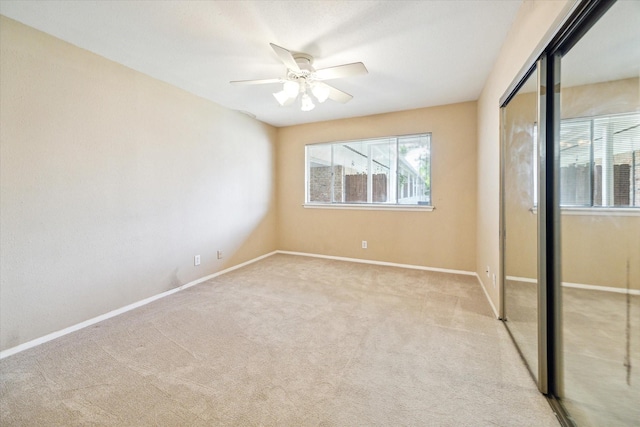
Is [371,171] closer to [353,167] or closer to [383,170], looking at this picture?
[383,170]

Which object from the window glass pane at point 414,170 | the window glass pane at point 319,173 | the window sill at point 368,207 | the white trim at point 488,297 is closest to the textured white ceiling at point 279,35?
the window glass pane at point 414,170

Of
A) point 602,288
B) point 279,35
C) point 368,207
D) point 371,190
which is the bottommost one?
point 602,288

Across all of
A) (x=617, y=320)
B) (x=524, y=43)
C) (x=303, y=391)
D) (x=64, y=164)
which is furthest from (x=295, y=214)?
(x=617, y=320)

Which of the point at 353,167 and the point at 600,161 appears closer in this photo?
the point at 600,161

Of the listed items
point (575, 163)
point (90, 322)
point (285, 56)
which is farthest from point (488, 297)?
point (90, 322)

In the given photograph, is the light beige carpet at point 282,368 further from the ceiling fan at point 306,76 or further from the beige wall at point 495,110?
the ceiling fan at point 306,76

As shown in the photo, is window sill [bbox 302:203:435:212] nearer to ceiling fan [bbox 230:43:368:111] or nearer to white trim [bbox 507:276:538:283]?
white trim [bbox 507:276:538:283]

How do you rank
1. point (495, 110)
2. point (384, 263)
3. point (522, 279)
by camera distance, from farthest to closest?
point (384, 263) → point (495, 110) → point (522, 279)

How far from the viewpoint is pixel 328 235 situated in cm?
466

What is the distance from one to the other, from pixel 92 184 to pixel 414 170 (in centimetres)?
395

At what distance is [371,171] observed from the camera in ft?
14.4

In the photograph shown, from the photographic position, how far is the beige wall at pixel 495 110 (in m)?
1.47

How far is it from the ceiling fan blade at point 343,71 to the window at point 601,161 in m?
1.34

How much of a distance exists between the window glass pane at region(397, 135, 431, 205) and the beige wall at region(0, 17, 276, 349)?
2756 mm
